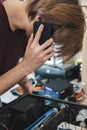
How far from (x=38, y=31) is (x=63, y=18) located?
0.10 meters

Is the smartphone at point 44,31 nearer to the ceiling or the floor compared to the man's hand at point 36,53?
nearer to the ceiling

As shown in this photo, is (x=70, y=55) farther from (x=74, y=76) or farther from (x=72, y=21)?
(x=74, y=76)

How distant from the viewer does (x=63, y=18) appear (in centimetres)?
85

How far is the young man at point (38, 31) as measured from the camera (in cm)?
86

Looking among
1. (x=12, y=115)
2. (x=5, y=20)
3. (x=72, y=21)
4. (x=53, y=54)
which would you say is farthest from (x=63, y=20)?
(x=12, y=115)

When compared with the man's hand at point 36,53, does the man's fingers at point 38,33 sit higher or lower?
higher

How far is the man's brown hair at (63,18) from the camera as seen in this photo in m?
0.85

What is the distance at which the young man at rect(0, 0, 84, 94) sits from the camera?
86cm

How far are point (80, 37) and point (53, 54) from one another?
0.36 feet

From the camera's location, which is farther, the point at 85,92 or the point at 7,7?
the point at 85,92

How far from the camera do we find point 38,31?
90 centimetres

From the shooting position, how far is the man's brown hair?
0.85m

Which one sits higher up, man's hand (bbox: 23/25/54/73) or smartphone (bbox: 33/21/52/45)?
smartphone (bbox: 33/21/52/45)

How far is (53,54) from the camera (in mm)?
933
